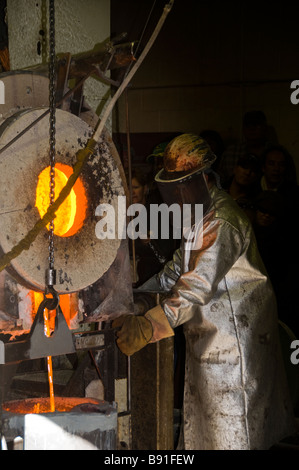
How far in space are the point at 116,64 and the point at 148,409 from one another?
1674mm

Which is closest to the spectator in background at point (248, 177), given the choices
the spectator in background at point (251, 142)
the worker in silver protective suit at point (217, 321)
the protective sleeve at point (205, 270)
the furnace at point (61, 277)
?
the spectator in background at point (251, 142)

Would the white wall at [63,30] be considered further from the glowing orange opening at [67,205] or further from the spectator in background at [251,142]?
the spectator in background at [251,142]

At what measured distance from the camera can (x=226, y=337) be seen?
3320 millimetres

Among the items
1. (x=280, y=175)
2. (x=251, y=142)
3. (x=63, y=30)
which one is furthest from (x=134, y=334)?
(x=251, y=142)

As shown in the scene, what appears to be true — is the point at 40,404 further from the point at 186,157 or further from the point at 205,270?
the point at 186,157

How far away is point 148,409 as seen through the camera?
3416mm

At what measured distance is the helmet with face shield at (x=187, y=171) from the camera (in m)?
3.31

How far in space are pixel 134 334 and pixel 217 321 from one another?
1.47 ft

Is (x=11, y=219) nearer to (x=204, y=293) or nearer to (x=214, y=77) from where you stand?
(x=204, y=293)

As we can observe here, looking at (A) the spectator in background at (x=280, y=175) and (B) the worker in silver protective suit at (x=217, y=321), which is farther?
(A) the spectator in background at (x=280, y=175)

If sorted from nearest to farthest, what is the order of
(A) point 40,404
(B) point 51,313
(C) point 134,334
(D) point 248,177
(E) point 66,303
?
(B) point 51,313 < (A) point 40,404 < (E) point 66,303 < (C) point 134,334 < (D) point 248,177

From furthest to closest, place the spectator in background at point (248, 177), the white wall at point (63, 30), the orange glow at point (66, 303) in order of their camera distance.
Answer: the spectator in background at point (248, 177) → the white wall at point (63, 30) → the orange glow at point (66, 303)

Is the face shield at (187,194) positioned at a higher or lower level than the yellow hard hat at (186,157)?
lower

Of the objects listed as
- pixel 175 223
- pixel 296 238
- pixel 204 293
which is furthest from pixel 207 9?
pixel 204 293
